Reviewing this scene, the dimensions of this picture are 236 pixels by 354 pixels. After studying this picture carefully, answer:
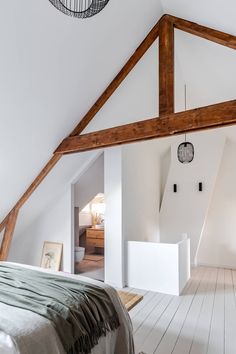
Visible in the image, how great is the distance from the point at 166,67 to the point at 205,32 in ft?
1.81

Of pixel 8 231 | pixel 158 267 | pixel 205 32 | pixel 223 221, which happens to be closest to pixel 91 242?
pixel 8 231

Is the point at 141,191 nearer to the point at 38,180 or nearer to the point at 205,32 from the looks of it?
the point at 38,180

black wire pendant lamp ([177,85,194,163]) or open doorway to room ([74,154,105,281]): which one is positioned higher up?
black wire pendant lamp ([177,85,194,163])

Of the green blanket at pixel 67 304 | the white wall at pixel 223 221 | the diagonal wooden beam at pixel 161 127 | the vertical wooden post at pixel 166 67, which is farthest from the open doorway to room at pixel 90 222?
the green blanket at pixel 67 304

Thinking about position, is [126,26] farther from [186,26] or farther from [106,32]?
[186,26]

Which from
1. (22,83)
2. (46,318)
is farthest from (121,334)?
(22,83)

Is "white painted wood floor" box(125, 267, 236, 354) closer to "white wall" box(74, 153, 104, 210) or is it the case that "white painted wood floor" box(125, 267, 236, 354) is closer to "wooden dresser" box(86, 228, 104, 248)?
"white wall" box(74, 153, 104, 210)

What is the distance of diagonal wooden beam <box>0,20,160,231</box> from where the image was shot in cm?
334

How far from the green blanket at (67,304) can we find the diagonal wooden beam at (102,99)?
1.80 metres

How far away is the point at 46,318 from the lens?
155 cm

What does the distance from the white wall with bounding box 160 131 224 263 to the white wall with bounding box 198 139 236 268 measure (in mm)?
281

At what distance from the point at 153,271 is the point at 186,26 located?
11.5 feet

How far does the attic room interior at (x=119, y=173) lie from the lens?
6.36 feet

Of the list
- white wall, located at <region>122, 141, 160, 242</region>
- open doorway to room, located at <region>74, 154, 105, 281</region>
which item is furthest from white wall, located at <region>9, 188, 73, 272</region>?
white wall, located at <region>122, 141, 160, 242</region>
